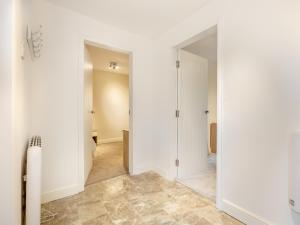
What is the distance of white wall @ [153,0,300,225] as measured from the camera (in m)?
1.27

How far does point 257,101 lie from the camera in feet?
4.77

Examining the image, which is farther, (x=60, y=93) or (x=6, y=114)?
(x=60, y=93)

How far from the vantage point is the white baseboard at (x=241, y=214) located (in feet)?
4.69

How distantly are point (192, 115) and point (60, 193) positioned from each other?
2089 millimetres

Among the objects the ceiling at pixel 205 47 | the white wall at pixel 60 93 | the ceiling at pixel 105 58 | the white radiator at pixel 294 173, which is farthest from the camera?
the ceiling at pixel 105 58

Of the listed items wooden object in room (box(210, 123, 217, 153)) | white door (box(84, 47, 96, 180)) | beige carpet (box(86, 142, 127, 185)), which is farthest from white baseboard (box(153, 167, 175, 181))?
wooden object in room (box(210, 123, 217, 153))

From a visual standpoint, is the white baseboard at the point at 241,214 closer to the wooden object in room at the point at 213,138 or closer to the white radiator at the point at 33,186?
the white radiator at the point at 33,186

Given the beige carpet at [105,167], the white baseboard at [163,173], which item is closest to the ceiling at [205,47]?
the white baseboard at [163,173]

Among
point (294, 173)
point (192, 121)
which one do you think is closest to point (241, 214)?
point (294, 173)

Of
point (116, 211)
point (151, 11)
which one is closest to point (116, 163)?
point (116, 211)

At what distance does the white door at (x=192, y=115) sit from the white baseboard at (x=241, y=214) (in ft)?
2.97

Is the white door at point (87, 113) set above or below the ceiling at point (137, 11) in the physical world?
below

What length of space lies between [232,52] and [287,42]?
451mm

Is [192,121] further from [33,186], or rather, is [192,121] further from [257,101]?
[33,186]
